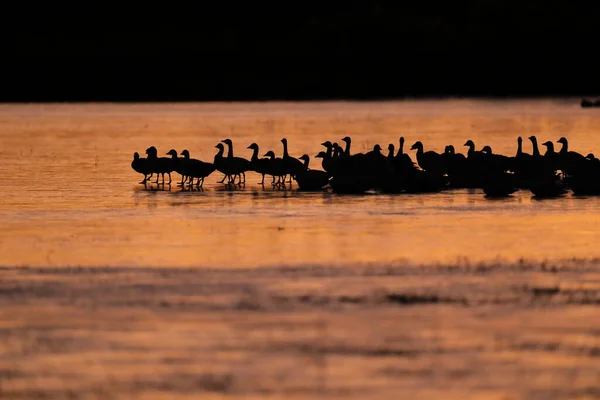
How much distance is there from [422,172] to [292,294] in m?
14.1

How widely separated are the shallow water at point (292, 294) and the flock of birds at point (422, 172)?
1.59ft

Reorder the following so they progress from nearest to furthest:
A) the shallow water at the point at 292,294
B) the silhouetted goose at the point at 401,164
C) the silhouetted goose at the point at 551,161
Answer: the shallow water at the point at 292,294 < the silhouetted goose at the point at 401,164 < the silhouetted goose at the point at 551,161

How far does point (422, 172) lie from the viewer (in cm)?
3234

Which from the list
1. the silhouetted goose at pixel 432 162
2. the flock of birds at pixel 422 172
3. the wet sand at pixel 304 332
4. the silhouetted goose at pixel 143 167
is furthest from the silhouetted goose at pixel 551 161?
the wet sand at pixel 304 332

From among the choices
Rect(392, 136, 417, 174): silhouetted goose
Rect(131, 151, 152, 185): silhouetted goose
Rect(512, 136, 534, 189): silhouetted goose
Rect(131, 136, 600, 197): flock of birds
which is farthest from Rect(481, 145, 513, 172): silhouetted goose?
Rect(131, 151, 152, 185): silhouetted goose

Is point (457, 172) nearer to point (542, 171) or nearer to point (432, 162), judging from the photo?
point (432, 162)

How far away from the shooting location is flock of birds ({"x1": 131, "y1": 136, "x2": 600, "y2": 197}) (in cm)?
3116

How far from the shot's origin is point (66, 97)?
13800cm

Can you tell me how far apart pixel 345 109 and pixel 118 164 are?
63029 millimetres

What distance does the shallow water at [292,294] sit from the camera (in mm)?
14508

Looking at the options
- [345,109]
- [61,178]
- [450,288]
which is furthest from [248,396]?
[345,109]

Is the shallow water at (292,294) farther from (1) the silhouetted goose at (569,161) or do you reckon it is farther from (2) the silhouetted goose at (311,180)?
(1) the silhouetted goose at (569,161)

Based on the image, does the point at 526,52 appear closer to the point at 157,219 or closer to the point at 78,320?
the point at 157,219

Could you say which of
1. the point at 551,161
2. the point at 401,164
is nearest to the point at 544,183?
the point at 551,161
